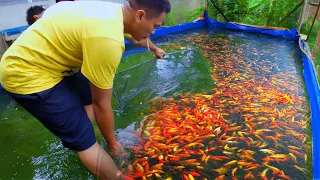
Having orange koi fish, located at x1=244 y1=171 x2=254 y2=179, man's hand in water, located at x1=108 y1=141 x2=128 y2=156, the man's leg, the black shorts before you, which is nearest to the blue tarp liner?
orange koi fish, located at x1=244 y1=171 x2=254 y2=179

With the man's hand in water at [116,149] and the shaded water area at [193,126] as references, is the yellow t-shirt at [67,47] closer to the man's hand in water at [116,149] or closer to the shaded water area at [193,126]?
the man's hand in water at [116,149]

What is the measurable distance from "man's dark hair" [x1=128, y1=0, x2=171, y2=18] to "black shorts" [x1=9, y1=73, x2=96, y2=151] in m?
0.80

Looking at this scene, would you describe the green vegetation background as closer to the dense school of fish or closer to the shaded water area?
the shaded water area

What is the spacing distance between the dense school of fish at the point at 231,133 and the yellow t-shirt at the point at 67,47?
3.49ft

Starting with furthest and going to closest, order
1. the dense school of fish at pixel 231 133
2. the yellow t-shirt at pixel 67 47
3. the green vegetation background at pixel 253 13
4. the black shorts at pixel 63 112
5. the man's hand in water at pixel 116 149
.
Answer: the green vegetation background at pixel 253 13, the dense school of fish at pixel 231 133, the man's hand in water at pixel 116 149, the black shorts at pixel 63 112, the yellow t-shirt at pixel 67 47

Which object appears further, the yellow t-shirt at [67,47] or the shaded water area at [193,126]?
Answer: the shaded water area at [193,126]

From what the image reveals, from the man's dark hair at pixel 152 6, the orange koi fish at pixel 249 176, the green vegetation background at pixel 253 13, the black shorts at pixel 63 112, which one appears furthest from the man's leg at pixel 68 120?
the green vegetation background at pixel 253 13

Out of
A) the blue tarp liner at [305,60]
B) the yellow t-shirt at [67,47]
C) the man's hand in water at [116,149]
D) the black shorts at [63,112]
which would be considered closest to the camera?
the yellow t-shirt at [67,47]

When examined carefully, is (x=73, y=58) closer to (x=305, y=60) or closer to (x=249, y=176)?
(x=249, y=176)

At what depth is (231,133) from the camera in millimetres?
2854

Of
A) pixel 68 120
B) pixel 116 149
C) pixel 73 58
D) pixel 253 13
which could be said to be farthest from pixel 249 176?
pixel 253 13

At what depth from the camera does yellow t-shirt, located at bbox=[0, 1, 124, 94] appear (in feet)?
4.73

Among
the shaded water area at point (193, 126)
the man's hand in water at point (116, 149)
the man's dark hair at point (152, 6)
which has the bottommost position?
the shaded water area at point (193, 126)

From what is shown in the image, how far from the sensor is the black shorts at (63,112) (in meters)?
1.67
